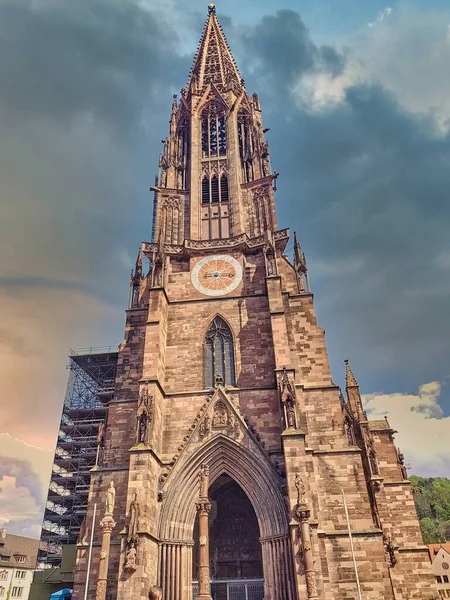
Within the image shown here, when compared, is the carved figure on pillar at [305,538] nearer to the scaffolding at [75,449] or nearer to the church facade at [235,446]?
the church facade at [235,446]

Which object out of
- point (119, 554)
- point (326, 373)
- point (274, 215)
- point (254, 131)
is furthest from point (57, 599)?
point (254, 131)

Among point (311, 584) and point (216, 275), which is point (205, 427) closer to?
point (311, 584)

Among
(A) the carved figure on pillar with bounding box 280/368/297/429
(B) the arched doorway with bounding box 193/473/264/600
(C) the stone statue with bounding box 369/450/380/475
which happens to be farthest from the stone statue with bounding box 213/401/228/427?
(C) the stone statue with bounding box 369/450/380/475

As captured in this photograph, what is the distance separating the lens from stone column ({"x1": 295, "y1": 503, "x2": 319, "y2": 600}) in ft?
45.1

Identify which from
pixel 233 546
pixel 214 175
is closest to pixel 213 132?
pixel 214 175

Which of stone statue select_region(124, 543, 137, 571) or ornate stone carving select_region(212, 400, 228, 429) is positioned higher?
ornate stone carving select_region(212, 400, 228, 429)

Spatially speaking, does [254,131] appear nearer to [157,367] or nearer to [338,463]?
[157,367]

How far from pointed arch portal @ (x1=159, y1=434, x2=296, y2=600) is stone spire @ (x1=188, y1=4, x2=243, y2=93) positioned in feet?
82.2

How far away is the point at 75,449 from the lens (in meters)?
35.7

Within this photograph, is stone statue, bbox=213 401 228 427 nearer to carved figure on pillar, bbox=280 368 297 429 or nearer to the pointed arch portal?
the pointed arch portal

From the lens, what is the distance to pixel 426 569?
21453mm

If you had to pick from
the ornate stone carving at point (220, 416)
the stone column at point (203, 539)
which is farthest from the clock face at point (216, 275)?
the stone column at point (203, 539)

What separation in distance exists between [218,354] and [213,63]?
2605 centimetres

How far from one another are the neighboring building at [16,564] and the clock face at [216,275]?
31.0m
